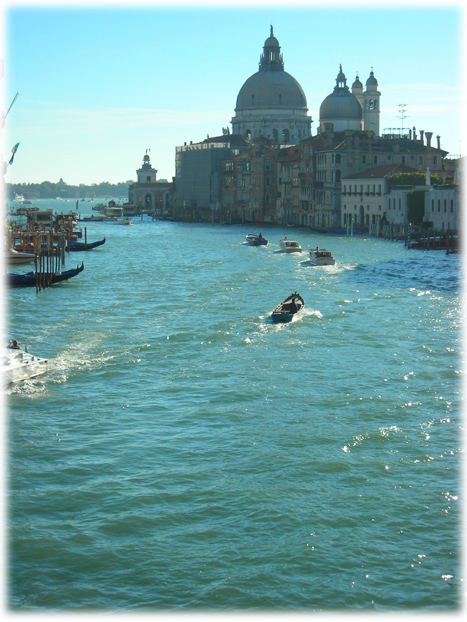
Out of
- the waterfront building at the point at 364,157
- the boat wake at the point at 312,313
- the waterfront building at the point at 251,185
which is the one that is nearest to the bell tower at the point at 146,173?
the waterfront building at the point at 251,185

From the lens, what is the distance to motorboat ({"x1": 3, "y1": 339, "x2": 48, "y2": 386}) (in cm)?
1941

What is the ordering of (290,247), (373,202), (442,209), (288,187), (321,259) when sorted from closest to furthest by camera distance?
(321,259) < (290,247) < (442,209) < (373,202) < (288,187)

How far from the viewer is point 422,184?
232 ft

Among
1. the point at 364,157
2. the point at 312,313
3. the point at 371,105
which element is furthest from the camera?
the point at 371,105

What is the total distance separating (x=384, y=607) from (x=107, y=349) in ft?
47.1

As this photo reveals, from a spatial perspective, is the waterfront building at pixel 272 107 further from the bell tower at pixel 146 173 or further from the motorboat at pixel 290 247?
the motorboat at pixel 290 247

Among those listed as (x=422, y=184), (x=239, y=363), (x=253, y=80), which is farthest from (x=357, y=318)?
(x=253, y=80)

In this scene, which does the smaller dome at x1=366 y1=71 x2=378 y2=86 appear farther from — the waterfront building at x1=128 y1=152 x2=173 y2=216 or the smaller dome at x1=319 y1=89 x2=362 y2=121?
the waterfront building at x1=128 y1=152 x2=173 y2=216

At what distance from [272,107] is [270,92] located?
2.09m

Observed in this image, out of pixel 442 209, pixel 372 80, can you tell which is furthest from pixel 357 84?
pixel 442 209

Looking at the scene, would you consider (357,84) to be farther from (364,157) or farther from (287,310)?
(287,310)

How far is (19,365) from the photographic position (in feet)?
65.1

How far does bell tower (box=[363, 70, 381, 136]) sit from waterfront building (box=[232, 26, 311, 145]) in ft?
73.7

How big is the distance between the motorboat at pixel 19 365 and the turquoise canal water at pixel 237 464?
12.8 inches
